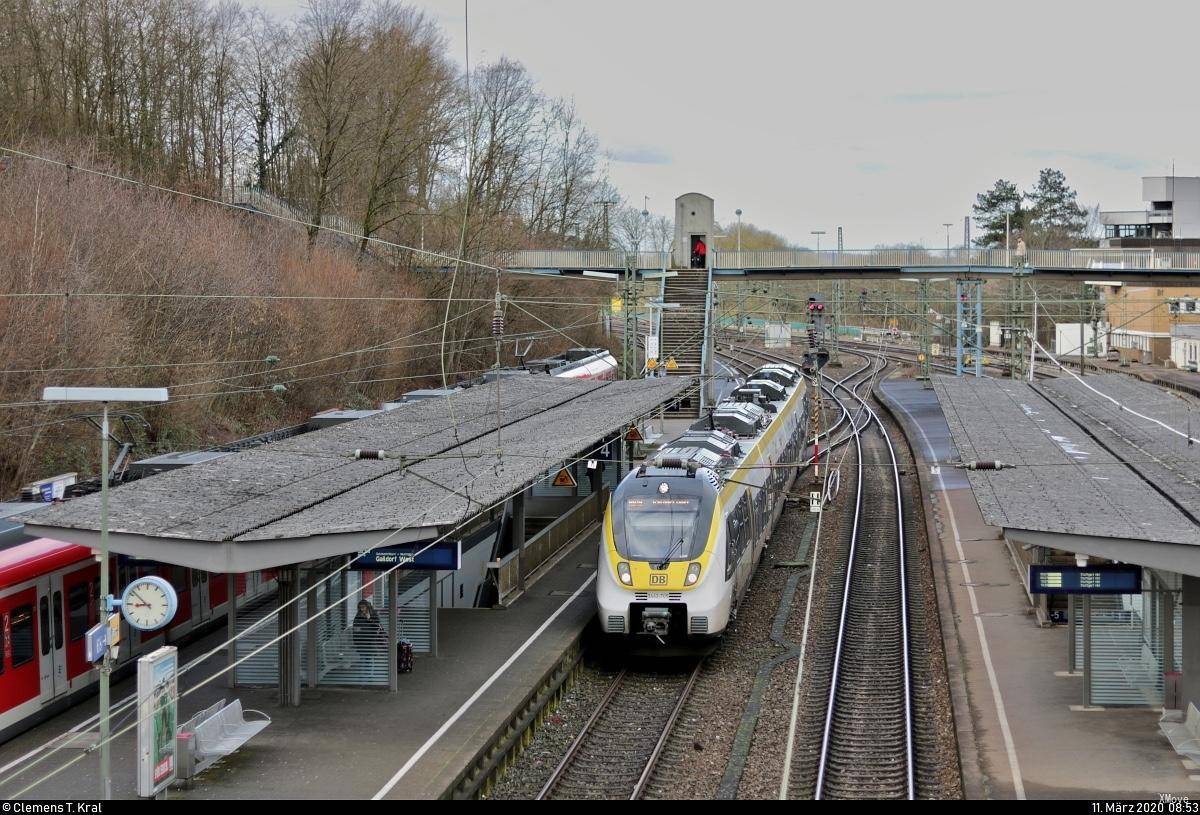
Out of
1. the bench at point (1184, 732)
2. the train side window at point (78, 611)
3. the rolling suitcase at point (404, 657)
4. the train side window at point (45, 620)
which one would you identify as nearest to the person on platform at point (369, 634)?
the rolling suitcase at point (404, 657)

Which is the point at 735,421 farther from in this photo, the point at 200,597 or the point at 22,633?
the point at 22,633

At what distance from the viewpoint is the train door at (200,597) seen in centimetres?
1867

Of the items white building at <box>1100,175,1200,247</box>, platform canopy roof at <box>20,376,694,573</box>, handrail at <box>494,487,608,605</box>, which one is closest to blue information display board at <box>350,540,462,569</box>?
platform canopy roof at <box>20,376,694,573</box>

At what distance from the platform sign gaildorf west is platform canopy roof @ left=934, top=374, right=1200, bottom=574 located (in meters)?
9.02

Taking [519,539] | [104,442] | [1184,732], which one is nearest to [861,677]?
[1184,732]

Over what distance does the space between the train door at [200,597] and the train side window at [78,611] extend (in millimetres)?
2672

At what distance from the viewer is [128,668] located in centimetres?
1681

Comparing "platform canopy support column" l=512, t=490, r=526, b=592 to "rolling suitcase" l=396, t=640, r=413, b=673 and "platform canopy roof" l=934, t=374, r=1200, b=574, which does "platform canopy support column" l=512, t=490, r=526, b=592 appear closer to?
"rolling suitcase" l=396, t=640, r=413, b=673

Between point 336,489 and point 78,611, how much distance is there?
142 inches

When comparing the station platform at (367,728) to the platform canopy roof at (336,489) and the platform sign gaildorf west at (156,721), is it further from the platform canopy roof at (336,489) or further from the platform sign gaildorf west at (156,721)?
the platform canopy roof at (336,489)

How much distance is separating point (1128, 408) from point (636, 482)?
14.5m

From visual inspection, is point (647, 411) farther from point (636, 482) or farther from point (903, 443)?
point (903, 443)

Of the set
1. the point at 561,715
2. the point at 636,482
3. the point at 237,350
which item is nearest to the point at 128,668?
the point at 561,715

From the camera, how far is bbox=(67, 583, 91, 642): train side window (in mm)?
15414
